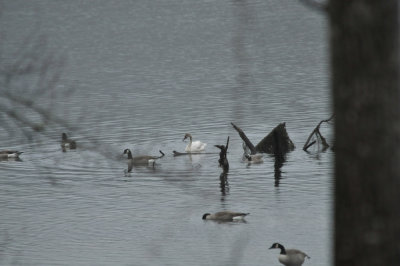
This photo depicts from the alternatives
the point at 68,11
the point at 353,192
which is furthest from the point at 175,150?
the point at 68,11

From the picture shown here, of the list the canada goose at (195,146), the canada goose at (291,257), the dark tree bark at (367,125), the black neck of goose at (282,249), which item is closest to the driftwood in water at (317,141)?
the canada goose at (195,146)

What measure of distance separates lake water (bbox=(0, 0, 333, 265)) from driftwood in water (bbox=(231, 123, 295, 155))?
69cm

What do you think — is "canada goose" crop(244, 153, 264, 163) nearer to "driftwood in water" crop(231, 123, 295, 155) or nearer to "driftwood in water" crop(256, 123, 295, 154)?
"driftwood in water" crop(231, 123, 295, 155)

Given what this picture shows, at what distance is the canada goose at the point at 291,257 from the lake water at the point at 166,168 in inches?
22.7

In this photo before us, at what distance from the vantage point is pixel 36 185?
3528cm

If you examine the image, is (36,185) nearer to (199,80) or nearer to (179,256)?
(179,256)

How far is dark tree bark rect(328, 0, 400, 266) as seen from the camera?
17.8 feet

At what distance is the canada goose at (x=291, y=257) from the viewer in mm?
22578

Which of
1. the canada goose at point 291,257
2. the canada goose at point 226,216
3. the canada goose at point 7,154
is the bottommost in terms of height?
the canada goose at point 291,257

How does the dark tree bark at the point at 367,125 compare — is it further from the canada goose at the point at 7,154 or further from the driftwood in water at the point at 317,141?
the canada goose at the point at 7,154

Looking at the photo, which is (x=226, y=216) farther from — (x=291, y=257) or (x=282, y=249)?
(x=291, y=257)

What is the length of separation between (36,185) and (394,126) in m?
30.8

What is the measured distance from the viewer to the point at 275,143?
127ft

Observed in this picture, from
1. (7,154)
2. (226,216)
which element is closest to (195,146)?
(7,154)
